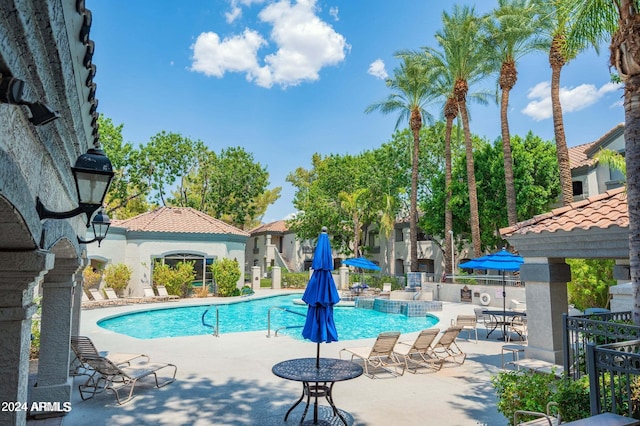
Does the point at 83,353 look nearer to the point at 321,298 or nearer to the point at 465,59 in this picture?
the point at 321,298

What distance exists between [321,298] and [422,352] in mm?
4344

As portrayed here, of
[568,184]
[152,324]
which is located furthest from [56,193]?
[568,184]

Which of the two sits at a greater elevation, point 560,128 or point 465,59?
point 465,59

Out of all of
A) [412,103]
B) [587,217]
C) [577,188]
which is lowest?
[587,217]

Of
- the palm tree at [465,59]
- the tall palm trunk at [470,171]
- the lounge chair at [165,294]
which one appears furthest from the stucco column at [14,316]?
the palm tree at [465,59]

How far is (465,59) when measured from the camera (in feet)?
90.9

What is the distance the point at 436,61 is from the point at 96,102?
28.2 metres

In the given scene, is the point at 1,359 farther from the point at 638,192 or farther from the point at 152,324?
the point at 152,324

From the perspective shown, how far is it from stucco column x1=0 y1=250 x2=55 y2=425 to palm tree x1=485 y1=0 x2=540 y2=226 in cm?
2453

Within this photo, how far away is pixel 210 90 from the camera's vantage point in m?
31.4

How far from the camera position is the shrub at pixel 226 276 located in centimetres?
2714

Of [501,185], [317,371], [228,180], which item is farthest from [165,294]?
[501,185]

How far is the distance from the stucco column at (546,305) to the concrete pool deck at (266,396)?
1213 mm

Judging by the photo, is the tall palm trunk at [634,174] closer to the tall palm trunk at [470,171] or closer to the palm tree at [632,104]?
the palm tree at [632,104]
